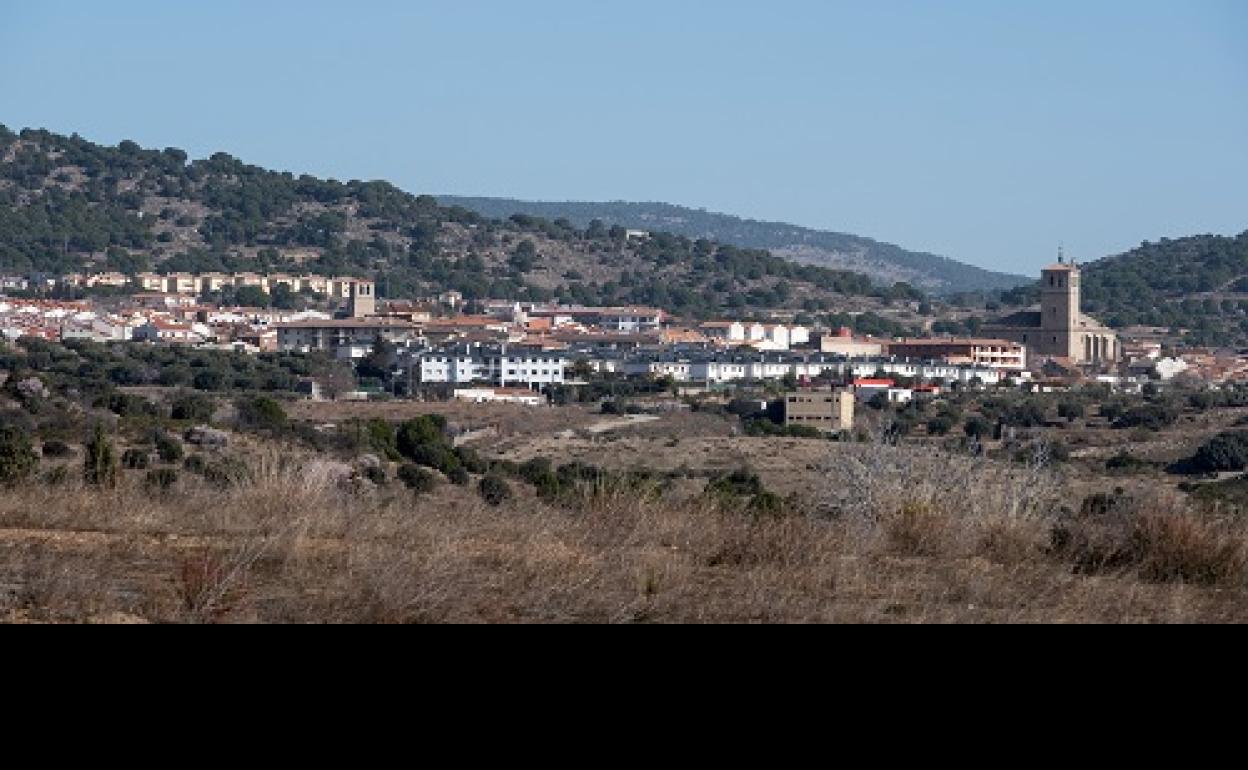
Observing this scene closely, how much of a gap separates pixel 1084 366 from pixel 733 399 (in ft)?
104

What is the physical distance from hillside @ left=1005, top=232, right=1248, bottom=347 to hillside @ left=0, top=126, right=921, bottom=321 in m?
11.2

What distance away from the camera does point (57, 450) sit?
16.6m

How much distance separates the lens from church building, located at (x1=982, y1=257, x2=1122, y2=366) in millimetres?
87750

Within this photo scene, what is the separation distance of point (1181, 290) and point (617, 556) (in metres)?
109

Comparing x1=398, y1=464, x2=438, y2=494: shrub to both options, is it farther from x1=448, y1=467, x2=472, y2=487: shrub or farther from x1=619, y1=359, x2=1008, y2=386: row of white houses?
x1=619, y1=359, x2=1008, y2=386: row of white houses

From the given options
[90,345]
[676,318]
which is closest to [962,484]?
[90,345]

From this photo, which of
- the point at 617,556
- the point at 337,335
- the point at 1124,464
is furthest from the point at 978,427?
the point at 337,335

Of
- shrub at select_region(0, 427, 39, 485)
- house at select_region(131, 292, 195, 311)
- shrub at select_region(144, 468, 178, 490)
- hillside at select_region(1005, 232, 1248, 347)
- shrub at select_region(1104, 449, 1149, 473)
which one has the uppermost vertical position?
hillside at select_region(1005, 232, 1248, 347)

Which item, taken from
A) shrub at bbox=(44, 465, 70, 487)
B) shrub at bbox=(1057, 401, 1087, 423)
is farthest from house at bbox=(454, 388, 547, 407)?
shrub at bbox=(44, 465, 70, 487)

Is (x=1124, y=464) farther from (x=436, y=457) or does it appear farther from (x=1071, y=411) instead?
(x=1071, y=411)

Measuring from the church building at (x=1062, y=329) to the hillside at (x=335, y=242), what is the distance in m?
17.5

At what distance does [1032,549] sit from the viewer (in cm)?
762

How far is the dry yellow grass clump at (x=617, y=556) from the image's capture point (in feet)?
19.2
